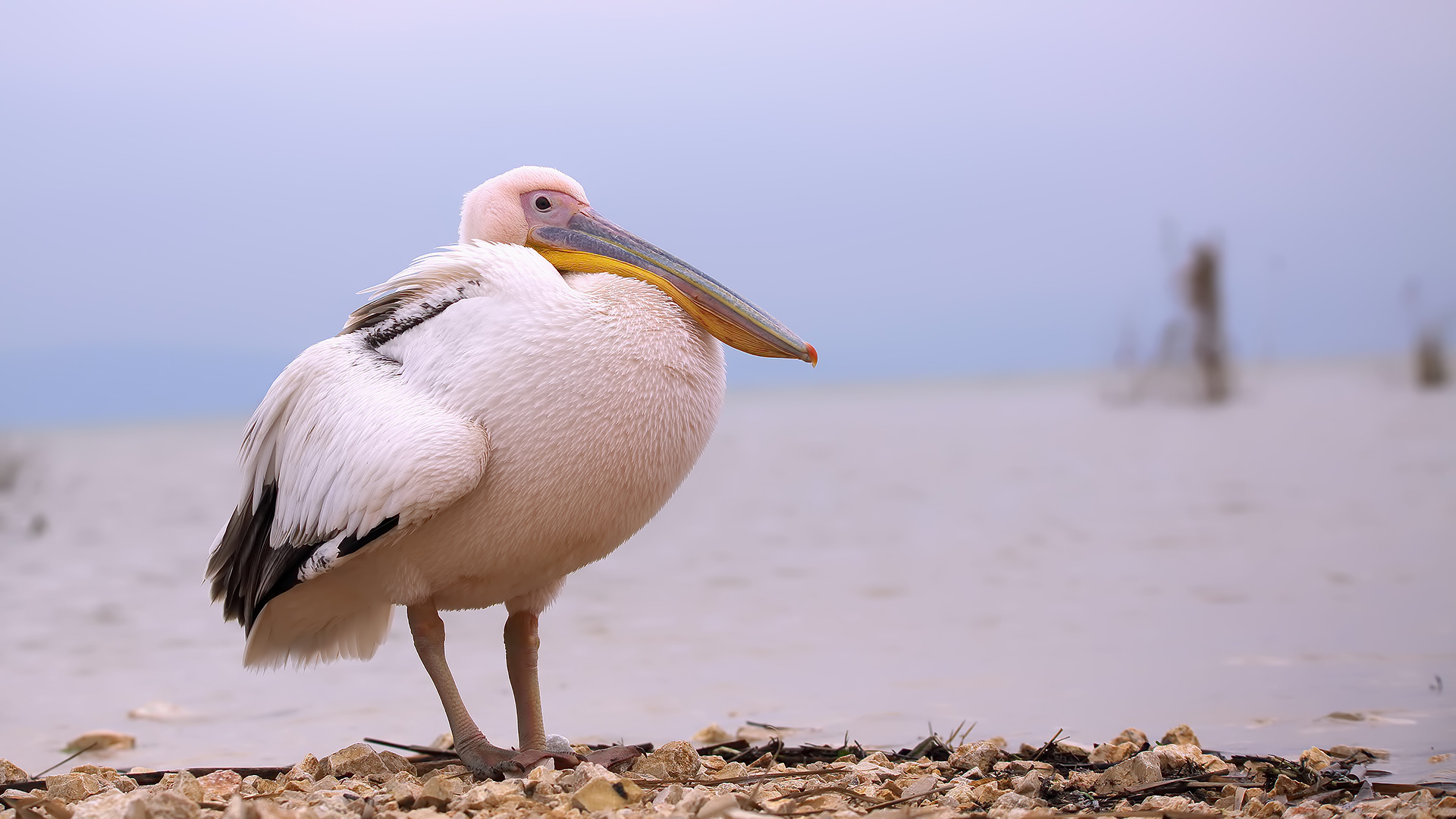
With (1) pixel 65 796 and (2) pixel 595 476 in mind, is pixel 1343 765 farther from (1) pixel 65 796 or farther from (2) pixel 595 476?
(1) pixel 65 796

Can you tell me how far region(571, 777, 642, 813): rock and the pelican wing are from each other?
740 mm

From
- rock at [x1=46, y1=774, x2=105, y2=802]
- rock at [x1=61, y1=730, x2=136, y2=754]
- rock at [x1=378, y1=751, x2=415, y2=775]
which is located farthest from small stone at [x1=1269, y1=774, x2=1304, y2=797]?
rock at [x1=61, y1=730, x2=136, y2=754]

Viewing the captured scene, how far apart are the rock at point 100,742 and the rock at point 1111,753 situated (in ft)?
10.8

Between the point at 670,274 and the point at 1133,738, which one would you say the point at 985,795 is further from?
the point at 670,274

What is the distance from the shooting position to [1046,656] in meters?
5.63

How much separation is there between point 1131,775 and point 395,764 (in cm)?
190

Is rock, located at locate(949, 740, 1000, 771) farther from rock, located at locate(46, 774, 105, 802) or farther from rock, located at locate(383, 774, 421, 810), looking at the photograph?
rock, located at locate(46, 774, 105, 802)

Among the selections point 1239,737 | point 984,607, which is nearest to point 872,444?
point 984,607

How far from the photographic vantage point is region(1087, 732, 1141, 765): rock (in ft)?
11.5

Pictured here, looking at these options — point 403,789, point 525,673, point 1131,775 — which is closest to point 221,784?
point 403,789

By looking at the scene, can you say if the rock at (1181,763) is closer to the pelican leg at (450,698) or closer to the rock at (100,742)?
the pelican leg at (450,698)

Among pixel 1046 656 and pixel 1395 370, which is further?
pixel 1395 370

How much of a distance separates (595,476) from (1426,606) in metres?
5.04

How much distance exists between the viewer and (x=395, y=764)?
340cm
